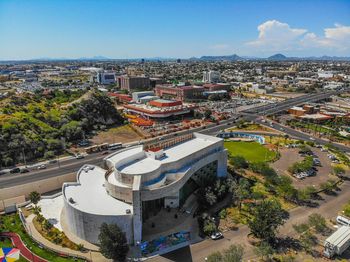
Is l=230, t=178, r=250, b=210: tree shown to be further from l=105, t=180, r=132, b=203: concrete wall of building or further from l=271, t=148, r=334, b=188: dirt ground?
l=105, t=180, r=132, b=203: concrete wall of building

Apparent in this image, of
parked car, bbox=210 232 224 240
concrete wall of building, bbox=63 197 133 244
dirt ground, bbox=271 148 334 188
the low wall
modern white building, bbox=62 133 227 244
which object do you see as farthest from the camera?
dirt ground, bbox=271 148 334 188

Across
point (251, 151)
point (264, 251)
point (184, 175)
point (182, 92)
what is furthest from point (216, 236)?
point (182, 92)

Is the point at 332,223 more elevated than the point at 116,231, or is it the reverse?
the point at 116,231

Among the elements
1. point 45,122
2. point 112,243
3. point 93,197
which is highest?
point 45,122

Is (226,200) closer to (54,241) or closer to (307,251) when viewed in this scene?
(307,251)

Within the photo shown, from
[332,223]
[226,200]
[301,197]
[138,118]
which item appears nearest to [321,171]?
[301,197]

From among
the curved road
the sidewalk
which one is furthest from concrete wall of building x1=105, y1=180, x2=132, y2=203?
the curved road

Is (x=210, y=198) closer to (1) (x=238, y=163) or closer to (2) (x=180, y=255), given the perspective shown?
(2) (x=180, y=255)
